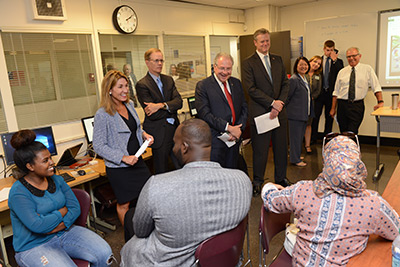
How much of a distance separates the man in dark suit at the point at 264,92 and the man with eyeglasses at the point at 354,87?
1.97 metres

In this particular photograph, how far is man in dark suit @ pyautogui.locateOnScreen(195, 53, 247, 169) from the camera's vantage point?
3.11 meters

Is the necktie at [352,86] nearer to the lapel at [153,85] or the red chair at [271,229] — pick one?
the lapel at [153,85]

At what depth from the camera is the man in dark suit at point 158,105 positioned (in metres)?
3.21

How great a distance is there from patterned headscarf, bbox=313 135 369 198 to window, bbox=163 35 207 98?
12.9 feet

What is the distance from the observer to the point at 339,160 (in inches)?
48.6

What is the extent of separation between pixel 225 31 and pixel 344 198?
17.3ft

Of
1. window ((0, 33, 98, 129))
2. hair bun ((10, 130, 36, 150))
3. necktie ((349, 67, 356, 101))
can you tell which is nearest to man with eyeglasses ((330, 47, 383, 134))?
necktie ((349, 67, 356, 101))

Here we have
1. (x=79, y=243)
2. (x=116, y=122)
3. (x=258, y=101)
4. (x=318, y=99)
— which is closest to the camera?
(x=79, y=243)

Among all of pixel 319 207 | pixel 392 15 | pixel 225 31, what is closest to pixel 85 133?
pixel 319 207

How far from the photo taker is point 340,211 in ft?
4.20

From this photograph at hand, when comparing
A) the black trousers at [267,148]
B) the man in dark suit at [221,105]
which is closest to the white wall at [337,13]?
the black trousers at [267,148]

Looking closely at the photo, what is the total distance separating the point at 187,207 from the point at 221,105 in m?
2.01

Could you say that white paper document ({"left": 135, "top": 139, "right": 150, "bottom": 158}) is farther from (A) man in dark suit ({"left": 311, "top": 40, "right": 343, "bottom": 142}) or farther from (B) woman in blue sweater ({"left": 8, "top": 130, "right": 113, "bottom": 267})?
(A) man in dark suit ({"left": 311, "top": 40, "right": 343, "bottom": 142})

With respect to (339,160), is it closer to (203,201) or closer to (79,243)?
(203,201)
